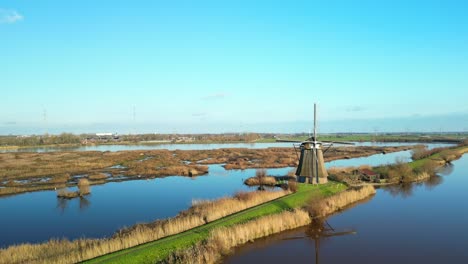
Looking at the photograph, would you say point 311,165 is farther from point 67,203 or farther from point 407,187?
point 67,203

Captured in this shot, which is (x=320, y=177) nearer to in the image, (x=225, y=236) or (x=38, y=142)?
(x=225, y=236)

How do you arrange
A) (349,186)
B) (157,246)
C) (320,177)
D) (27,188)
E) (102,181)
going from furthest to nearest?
(102,181), (27,188), (349,186), (320,177), (157,246)

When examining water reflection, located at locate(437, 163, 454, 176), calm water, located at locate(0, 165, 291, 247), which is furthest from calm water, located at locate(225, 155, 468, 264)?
water reflection, located at locate(437, 163, 454, 176)

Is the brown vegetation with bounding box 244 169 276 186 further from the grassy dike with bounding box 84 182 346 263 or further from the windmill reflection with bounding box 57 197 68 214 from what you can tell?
the windmill reflection with bounding box 57 197 68 214

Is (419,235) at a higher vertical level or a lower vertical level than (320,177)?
lower

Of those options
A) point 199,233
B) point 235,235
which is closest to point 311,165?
point 235,235

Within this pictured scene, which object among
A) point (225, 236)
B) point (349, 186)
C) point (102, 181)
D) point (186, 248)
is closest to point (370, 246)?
point (225, 236)

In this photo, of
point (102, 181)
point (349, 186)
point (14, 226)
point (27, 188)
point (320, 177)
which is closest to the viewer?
point (14, 226)
